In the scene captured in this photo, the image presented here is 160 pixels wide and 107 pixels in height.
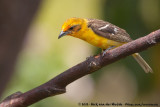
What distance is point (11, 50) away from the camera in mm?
6535

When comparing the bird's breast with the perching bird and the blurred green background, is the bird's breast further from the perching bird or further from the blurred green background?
the blurred green background

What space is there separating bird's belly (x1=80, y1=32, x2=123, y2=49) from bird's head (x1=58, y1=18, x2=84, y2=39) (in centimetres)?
17

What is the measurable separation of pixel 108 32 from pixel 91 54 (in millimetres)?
1367

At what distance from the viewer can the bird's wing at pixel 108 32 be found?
16.0ft

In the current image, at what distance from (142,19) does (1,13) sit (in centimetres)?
258

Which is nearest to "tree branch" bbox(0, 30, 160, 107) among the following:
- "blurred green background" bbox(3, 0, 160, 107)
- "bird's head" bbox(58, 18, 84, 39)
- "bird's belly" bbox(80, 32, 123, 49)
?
"bird's head" bbox(58, 18, 84, 39)

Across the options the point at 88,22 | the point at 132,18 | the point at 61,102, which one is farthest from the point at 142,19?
the point at 61,102

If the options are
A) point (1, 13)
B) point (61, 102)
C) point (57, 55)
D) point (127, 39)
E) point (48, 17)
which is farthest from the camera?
point (48, 17)

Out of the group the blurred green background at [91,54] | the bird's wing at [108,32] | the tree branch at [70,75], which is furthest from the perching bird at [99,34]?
the tree branch at [70,75]

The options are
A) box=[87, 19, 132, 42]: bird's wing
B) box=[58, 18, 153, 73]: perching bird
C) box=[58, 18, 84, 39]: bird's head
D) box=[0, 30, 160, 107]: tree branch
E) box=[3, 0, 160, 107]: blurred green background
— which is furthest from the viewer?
box=[3, 0, 160, 107]: blurred green background

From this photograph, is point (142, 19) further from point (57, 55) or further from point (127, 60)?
point (57, 55)

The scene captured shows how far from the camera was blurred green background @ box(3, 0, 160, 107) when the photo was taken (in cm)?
575

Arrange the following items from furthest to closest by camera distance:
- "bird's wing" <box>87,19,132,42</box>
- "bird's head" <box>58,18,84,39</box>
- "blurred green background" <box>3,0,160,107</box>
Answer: "blurred green background" <box>3,0,160,107</box>, "bird's wing" <box>87,19,132,42</box>, "bird's head" <box>58,18,84,39</box>

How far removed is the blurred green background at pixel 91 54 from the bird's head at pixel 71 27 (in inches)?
39.7
